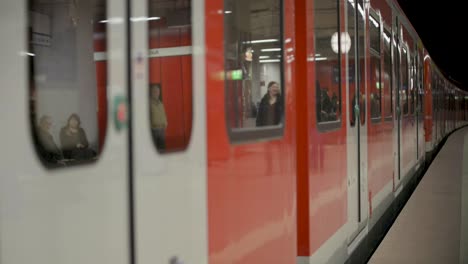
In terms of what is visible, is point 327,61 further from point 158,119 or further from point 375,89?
point 158,119

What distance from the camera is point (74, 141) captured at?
1.62 metres

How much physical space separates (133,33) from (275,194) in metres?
1.63

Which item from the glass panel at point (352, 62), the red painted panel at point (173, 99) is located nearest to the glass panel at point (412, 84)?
the glass panel at point (352, 62)

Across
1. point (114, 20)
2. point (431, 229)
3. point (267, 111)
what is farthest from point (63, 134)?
point (431, 229)

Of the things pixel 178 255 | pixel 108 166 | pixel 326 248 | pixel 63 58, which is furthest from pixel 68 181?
pixel 326 248

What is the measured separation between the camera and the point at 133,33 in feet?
6.01

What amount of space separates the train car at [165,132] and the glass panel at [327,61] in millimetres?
26

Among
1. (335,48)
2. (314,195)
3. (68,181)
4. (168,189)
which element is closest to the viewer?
(68,181)

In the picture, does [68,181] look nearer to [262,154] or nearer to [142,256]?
[142,256]

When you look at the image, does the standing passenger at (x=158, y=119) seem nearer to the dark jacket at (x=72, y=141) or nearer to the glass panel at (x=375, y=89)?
the dark jacket at (x=72, y=141)

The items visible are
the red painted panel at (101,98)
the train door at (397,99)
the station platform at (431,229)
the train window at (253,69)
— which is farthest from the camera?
Answer: the train door at (397,99)

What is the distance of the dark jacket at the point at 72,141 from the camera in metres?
1.58

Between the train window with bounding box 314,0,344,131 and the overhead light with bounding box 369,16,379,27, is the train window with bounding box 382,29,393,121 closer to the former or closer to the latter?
the overhead light with bounding box 369,16,379,27

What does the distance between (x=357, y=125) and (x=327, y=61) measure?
4.11ft
